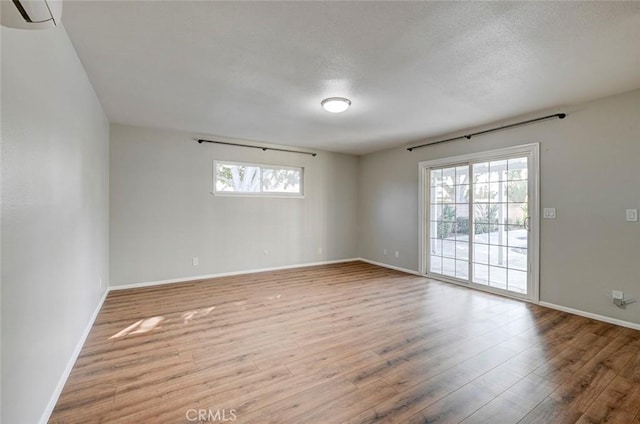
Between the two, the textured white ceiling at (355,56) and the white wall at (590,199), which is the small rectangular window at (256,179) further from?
the white wall at (590,199)

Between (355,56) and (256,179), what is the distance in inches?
143

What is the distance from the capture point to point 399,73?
2.75 metres

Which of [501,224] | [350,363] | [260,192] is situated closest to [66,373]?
[350,363]

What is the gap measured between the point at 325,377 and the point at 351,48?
2.54m

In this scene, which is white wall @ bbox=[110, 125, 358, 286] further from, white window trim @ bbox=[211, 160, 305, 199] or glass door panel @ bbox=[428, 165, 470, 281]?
glass door panel @ bbox=[428, 165, 470, 281]

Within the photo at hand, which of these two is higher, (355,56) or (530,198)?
(355,56)

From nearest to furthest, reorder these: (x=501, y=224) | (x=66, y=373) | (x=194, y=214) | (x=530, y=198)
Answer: (x=66, y=373) → (x=530, y=198) → (x=501, y=224) → (x=194, y=214)

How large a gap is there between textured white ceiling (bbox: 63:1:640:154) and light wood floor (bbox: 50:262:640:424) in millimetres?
2515

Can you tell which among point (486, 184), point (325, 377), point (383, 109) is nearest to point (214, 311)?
point (325, 377)

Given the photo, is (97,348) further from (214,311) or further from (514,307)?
(514,307)

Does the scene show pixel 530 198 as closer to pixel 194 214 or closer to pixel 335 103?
pixel 335 103

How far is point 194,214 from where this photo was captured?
5.06 metres

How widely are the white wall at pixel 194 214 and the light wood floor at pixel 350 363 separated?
95 centimetres

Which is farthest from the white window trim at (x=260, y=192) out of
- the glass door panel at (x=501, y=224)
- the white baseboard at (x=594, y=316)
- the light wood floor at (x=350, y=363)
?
the white baseboard at (x=594, y=316)
